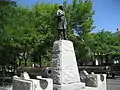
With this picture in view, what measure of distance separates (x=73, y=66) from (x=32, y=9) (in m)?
18.8

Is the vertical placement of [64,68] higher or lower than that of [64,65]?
lower

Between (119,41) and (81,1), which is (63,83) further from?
(119,41)

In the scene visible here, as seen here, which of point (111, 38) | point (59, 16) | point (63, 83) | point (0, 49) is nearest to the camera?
point (63, 83)

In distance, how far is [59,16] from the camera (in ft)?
48.6

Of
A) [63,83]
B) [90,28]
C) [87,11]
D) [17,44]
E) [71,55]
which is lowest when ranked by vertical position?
[63,83]

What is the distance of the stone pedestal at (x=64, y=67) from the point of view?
13.3 m

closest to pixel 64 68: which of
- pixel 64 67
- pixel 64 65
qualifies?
pixel 64 67

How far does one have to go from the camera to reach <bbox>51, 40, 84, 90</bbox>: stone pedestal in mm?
13297

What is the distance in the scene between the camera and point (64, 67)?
44.3ft

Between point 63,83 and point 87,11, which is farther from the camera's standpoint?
point 87,11

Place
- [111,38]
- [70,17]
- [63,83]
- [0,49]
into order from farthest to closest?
[111,38] < [70,17] < [0,49] < [63,83]

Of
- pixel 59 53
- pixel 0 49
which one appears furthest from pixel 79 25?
pixel 59 53

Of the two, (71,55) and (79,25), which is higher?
(79,25)

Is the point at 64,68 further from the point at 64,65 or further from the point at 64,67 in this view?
the point at 64,65
